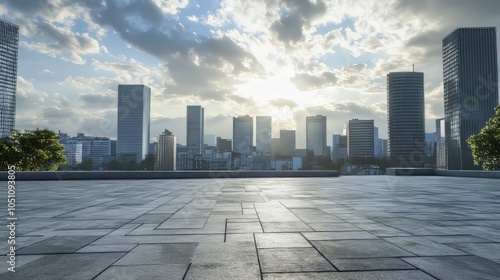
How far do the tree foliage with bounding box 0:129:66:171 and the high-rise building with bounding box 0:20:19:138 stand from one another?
498 ft

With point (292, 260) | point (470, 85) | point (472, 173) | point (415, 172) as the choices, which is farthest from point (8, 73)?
point (470, 85)

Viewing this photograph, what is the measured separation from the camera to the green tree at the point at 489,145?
123 ft

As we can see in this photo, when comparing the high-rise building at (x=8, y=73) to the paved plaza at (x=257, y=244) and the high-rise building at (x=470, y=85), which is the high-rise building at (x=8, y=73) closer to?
the paved plaza at (x=257, y=244)

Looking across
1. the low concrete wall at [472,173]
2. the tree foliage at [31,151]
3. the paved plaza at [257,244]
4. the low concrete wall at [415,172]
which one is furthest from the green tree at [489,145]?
the tree foliage at [31,151]

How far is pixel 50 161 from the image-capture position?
45.6 meters

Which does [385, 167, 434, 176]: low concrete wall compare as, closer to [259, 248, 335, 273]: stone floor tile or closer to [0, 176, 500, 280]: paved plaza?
[0, 176, 500, 280]: paved plaza

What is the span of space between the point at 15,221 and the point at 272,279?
723 centimetres

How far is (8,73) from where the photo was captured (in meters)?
165

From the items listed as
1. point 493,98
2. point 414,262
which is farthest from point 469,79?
point 414,262

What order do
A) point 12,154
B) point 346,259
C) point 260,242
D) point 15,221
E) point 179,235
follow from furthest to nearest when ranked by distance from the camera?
point 12,154, point 15,221, point 179,235, point 260,242, point 346,259

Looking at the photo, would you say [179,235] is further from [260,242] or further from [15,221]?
[15,221]

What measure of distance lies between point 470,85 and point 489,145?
173 meters

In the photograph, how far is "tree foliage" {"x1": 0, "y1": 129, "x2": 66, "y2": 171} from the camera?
4366cm

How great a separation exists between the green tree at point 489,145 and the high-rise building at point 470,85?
147m
